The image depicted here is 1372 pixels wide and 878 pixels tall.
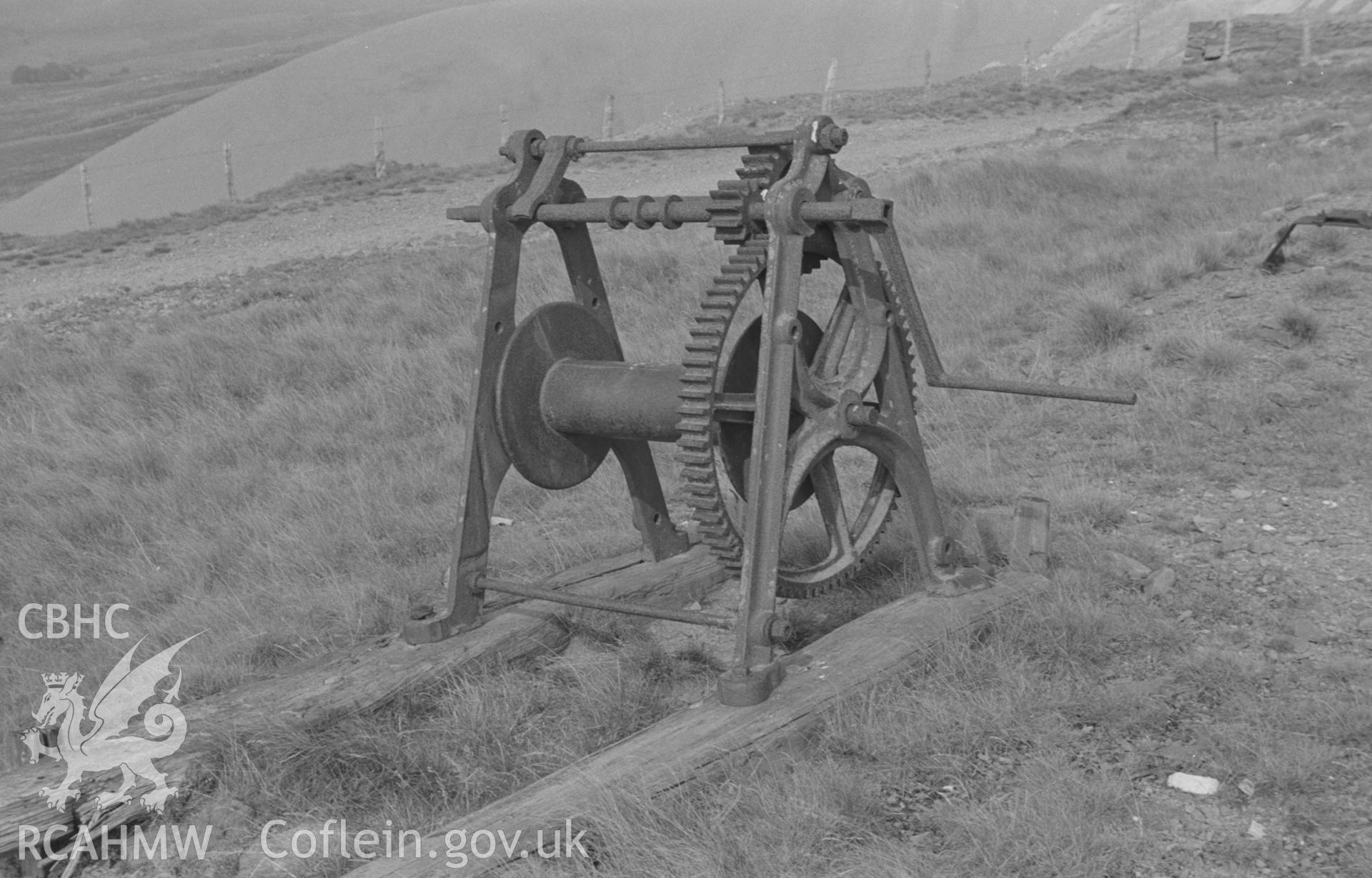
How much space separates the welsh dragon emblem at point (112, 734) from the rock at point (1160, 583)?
313 centimetres

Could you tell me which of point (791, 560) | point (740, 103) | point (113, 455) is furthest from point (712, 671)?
point (740, 103)

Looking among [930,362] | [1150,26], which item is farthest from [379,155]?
→ [1150,26]

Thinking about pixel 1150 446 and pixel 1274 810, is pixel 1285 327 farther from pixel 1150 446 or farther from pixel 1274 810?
pixel 1274 810

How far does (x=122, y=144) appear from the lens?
4534cm

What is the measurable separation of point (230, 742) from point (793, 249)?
208cm

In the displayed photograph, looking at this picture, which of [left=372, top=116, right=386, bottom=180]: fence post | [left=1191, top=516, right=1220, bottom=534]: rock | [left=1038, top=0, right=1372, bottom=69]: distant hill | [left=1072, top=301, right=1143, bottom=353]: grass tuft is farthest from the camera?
[left=1038, top=0, right=1372, bottom=69]: distant hill

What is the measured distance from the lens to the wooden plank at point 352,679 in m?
3.37

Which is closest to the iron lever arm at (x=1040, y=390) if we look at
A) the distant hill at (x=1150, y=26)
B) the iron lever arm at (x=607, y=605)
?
the iron lever arm at (x=607, y=605)

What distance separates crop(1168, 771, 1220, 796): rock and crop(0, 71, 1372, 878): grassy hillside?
0.13 feet

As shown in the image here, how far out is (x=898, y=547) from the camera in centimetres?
497

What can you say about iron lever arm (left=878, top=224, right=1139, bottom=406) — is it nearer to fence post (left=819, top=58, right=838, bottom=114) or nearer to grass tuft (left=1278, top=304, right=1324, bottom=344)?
grass tuft (left=1278, top=304, right=1324, bottom=344)

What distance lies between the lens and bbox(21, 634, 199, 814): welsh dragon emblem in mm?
3451

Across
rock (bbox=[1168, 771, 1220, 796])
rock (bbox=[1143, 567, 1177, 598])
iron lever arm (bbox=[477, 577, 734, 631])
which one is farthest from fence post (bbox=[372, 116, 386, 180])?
rock (bbox=[1168, 771, 1220, 796])

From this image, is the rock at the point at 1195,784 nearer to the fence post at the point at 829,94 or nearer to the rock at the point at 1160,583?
the rock at the point at 1160,583
